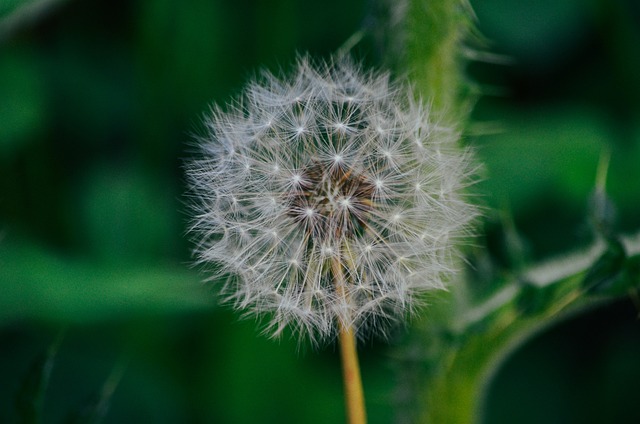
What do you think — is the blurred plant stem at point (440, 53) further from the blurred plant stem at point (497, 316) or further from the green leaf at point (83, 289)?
the green leaf at point (83, 289)

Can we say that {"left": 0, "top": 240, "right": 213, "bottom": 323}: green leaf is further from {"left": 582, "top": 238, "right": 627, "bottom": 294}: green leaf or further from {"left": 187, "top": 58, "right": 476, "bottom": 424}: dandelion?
{"left": 582, "top": 238, "right": 627, "bottom": 294}: green leaf

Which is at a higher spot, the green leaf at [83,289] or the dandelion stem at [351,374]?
the green leaf at [83,289]

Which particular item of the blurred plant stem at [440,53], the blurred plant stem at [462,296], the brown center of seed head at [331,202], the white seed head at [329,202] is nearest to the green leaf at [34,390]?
the white seed head at [329,202]

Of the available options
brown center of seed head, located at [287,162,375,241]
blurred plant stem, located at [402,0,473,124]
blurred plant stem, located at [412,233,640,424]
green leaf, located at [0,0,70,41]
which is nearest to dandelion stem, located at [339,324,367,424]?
brown center of seed head, located at [287,162,375,241]

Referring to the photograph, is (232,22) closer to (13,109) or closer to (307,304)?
(13,109)

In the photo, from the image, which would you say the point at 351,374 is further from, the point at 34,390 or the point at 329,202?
the point at 34,390

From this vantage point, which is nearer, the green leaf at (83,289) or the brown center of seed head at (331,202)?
the brown center of seed head at (331,202)

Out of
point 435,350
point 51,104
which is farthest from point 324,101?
point 51,104
